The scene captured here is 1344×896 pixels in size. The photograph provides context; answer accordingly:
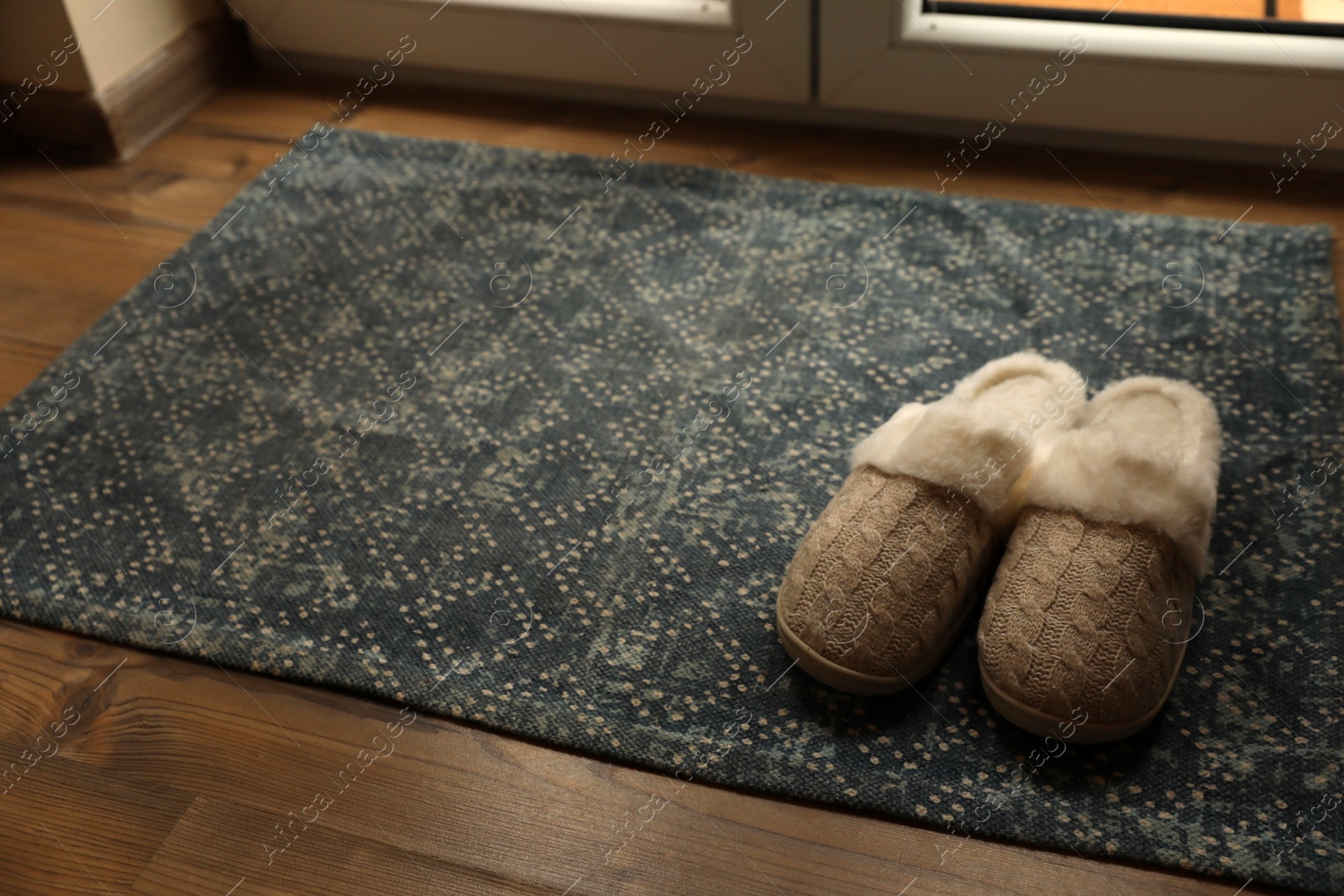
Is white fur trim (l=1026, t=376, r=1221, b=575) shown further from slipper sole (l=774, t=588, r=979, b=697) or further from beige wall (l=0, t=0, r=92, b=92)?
beige wall (l=0, t=0, r=92, b=92)

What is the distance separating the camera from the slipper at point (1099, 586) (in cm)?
82

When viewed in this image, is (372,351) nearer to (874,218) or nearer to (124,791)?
(124,791)

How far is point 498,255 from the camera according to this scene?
1.45m

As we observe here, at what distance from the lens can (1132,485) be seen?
869mm

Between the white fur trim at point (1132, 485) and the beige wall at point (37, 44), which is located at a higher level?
the beige wall at point (37, 44)

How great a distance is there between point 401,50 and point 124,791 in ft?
4.30

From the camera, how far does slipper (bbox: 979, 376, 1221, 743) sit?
82 cm

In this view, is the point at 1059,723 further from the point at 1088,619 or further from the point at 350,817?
the point at 350,817

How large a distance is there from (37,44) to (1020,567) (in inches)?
65.3

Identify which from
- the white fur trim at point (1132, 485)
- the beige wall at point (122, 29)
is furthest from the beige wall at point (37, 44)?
the white fur trim at point (1132, 485)

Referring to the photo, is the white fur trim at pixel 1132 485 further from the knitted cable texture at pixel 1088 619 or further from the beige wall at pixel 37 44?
the beige wall at pixel 37 44

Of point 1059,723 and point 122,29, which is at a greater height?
point 122,29

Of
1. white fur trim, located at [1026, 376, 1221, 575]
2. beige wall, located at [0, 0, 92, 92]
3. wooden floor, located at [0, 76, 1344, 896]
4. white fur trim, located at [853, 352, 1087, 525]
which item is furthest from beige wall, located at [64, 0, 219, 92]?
white fur trim, located at [1026, 376, 1221, 575]

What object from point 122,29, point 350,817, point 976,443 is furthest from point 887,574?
point 122,29
